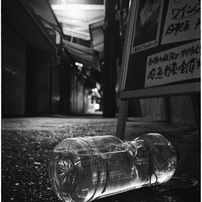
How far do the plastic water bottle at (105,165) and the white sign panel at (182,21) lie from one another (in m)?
0.62

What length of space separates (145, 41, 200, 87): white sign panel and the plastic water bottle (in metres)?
0.37

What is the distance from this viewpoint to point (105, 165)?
3.76 feet

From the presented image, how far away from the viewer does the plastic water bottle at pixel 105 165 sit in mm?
1062

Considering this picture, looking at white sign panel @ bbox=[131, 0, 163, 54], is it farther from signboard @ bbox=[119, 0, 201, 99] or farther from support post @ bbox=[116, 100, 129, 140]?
support post @ bbox=[116, 100, 129, 140]

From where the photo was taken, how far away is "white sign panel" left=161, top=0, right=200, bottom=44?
1351 millimetres

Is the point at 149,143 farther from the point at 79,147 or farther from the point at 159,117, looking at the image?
the point at 159,117

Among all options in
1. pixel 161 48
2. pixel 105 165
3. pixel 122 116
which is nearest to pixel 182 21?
pixel 161 48

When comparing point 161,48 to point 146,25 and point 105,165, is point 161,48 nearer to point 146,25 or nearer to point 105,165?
point 146,25

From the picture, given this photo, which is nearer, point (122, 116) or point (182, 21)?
point (182, 21)

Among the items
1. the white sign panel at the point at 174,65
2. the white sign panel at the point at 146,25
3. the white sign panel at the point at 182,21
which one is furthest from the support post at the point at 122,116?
the white sign panel at the point at 182,21

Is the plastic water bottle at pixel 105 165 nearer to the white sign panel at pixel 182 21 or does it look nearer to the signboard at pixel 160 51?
the signboard at pixel 160 51

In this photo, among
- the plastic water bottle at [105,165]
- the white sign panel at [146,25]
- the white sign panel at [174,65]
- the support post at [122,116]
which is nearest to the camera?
the plastic water bottle at [105,165]

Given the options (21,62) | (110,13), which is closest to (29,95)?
(21,62)

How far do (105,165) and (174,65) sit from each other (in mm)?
720
